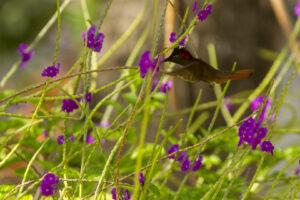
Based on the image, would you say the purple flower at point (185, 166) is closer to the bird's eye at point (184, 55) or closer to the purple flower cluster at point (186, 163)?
the purple flower cluster at point (186, 163)

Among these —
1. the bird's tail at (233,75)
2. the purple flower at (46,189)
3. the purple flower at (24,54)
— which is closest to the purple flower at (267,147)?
the bird's tail at (233,75)

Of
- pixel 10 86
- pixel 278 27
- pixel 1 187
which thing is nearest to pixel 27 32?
pixel 10 86

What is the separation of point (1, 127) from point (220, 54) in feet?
3.72

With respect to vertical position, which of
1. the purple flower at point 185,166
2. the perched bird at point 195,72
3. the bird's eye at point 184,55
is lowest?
the purple flower at point 185,166

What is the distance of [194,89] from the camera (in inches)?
93.0

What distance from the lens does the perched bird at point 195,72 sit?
109 cm

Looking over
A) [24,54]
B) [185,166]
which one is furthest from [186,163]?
[24,54]

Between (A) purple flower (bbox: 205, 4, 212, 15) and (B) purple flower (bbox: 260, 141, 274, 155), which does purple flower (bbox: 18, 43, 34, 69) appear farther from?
(B) purple flower (bbox: 260, 141, 274, 155)

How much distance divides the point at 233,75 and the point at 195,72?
59 mm

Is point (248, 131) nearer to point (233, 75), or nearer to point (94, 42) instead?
point (233, 75)

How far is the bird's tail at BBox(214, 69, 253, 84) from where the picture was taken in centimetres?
108

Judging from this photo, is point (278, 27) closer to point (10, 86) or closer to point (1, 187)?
point (1, 187)

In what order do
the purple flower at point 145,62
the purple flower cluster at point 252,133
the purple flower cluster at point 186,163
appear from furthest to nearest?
the purple flower cluster at point 186,163
the purple flower cluster at point 252,133
the purple flower at point 145,62

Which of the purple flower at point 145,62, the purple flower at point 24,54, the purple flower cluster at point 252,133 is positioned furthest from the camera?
the purple flower at point 24,54
